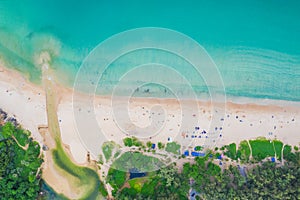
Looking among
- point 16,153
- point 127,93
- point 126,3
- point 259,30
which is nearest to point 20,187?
point 16,153

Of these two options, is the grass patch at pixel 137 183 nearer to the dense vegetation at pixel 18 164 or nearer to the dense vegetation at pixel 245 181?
the dense vegetation at pixel 245 181

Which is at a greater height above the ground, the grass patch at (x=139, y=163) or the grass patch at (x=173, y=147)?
the grass patch at (x=173, y=147)

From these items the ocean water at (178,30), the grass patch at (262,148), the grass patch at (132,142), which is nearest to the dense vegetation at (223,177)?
the grass patch at (262,148)

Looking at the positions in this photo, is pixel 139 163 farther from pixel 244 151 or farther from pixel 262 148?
pixel 262 148

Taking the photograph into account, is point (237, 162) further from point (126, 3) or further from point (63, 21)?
point (63, 21)

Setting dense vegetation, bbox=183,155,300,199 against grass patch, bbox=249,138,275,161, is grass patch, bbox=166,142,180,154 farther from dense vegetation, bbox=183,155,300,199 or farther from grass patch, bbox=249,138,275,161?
grass patch, bbox=249,138,275,161

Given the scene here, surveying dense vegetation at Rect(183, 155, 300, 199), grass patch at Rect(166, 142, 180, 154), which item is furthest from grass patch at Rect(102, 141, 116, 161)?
dense vegetation at Rect(183, 155, 300, 199)
